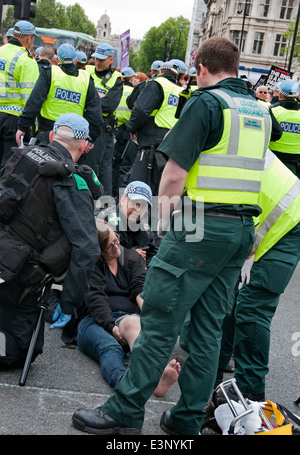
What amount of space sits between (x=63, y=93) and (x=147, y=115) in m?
1.04

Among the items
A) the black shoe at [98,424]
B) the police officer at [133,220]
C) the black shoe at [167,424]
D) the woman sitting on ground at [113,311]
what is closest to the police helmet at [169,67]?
the police officer at [133,220]

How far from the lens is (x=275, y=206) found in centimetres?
356

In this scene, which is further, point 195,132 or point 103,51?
point 103,51

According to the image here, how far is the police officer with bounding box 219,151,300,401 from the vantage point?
11.7 feet

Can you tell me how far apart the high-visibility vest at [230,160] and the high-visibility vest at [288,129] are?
15.2ft

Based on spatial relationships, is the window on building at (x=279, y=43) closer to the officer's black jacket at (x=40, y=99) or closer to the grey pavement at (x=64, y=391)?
the officer's black jacket at (x=40, y=99)

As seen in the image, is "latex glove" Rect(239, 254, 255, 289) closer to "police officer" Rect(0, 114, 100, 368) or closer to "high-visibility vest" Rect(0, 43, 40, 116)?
"police officer" Rect(0, 114, 100, 368)

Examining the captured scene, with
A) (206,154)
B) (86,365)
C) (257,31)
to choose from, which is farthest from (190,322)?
(257,31)

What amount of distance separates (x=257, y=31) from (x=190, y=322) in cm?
6945

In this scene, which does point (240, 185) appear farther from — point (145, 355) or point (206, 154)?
point (145, 355)

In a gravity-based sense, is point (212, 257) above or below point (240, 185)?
below

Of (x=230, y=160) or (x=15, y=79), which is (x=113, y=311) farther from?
(x=15, y=79)

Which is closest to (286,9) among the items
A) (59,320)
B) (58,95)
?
(58,95)

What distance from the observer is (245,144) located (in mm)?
2938
